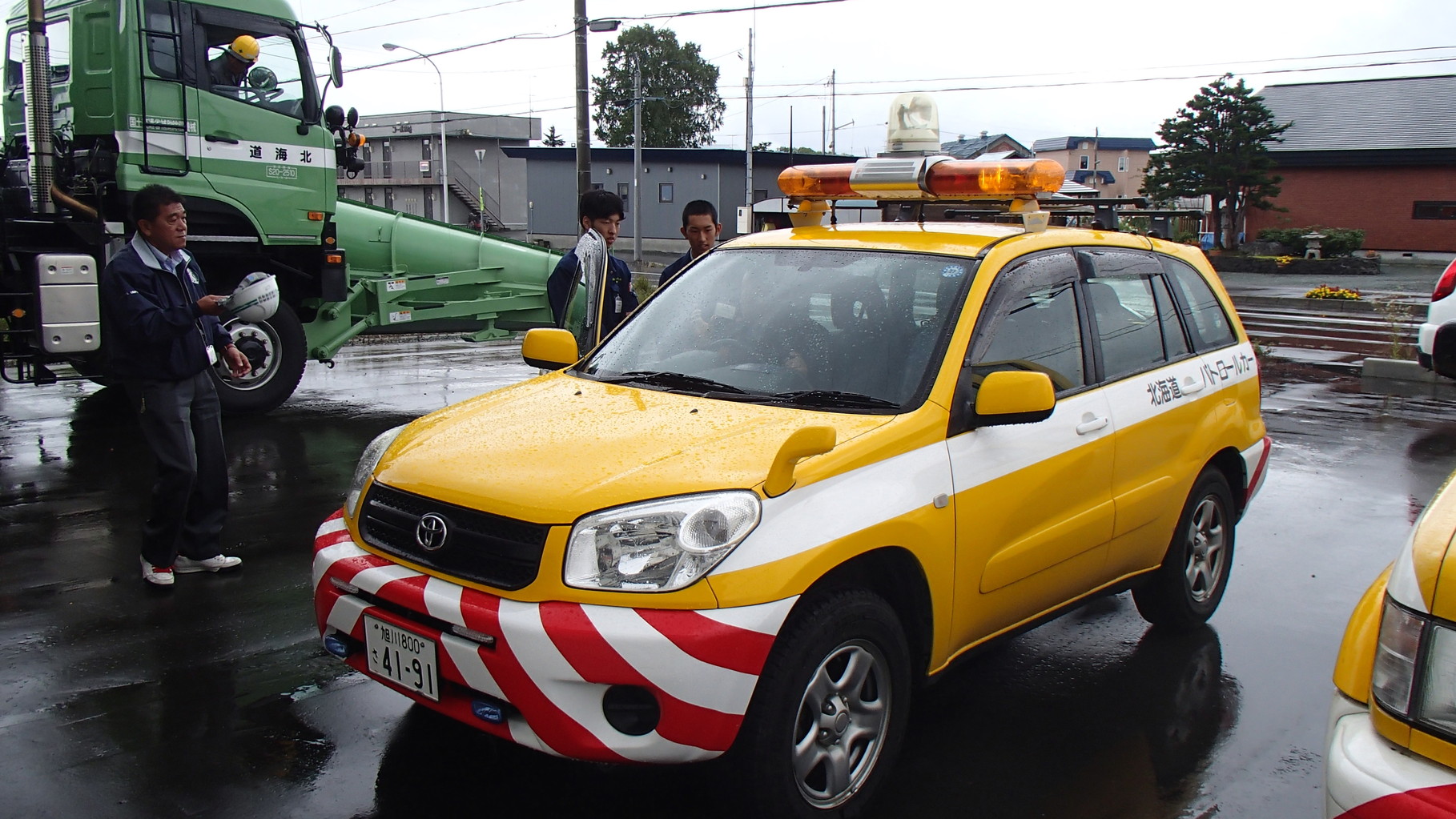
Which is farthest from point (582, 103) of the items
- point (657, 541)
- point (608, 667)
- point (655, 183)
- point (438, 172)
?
point (438, 172)

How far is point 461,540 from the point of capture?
3016mm

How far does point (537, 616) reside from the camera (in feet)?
9.16

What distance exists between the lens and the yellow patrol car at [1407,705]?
204 cm

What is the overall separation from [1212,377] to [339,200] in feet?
30.7

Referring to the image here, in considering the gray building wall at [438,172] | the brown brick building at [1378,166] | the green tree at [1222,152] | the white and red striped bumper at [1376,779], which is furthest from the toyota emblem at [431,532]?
the gray building wall at [438,172]

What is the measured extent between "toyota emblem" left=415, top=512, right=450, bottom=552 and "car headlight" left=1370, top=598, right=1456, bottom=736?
224cm

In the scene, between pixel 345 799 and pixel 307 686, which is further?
pixel 307 686

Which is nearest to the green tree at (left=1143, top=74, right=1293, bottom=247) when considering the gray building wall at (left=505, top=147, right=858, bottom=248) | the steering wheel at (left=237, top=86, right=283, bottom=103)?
the gray building wall at (left=505, top=147, right=858, bottom=248)

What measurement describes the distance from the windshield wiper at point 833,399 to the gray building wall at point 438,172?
57822 mm

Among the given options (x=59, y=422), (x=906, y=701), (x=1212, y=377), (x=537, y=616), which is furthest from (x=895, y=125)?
(x=59, y=422)

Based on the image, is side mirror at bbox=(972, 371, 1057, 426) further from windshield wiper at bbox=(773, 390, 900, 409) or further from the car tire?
the car tire

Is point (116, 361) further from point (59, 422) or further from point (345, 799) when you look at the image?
point (59, 422)

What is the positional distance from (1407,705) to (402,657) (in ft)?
7.88

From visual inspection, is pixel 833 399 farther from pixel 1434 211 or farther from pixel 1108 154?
pixel 1108 154
